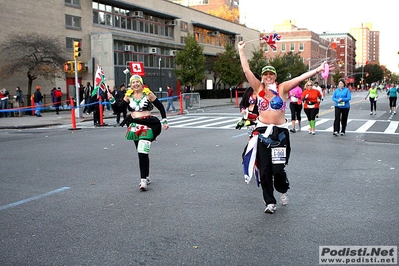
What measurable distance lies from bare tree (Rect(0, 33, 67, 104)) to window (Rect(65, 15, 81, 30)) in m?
6.22

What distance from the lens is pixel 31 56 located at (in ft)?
104

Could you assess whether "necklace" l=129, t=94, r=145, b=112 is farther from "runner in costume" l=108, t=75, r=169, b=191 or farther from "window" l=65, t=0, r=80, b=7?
"window" l=65, t=0, r=80, b=7

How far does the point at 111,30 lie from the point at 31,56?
13.4 m

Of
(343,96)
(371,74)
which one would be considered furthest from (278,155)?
(371,74)

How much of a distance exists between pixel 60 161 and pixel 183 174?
11.0 feet

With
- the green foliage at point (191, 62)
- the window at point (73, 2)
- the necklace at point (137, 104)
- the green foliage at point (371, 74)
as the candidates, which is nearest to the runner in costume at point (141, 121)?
the necklace at point (137, 104)

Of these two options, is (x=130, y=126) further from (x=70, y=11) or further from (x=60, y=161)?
(x=70, y=11)

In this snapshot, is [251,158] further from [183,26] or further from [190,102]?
[183,26]

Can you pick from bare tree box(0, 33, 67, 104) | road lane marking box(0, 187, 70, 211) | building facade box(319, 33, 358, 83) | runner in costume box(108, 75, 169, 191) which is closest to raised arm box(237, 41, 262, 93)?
runner in costume box(108, 75, 169, 191)

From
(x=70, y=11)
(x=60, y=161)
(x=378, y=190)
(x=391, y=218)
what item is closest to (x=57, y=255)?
(x=391, y=218)

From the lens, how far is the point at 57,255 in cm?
436

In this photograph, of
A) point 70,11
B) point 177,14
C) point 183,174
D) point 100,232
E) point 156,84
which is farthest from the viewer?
point 177,14

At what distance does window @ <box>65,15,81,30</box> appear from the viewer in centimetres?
3897

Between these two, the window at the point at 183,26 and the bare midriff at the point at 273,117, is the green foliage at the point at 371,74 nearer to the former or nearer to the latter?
the window at the point at 183,26
